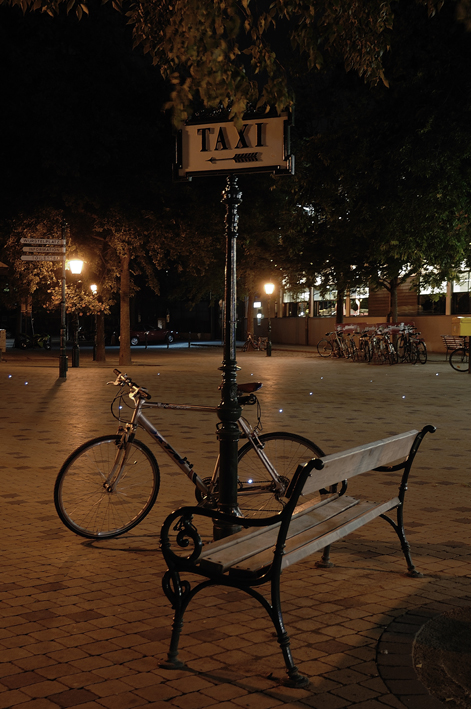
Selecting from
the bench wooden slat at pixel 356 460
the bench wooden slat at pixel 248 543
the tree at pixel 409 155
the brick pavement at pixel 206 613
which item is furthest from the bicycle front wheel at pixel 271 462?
the tree at pixel 409 155

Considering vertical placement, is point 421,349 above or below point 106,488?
above

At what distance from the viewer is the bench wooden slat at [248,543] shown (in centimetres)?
394

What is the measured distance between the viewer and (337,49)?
6266 mm

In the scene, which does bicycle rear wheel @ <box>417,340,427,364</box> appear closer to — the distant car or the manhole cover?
the distant car

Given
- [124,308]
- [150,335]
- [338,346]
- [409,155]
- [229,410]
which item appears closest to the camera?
[229,410]

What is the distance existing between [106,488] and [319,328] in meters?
45.7

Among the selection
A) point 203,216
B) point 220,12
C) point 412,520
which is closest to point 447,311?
point 203,216

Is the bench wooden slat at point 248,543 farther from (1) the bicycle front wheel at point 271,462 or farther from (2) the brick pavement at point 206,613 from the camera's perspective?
(1) the bicycle front wheel at point 271,462

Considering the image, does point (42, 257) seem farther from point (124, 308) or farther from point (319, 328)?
point (319, 328)

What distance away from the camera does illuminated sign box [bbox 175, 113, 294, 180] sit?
5.49m

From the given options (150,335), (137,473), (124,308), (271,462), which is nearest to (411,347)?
(124,308)

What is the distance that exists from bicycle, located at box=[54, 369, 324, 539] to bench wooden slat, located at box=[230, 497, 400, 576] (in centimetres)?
93

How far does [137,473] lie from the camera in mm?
6117

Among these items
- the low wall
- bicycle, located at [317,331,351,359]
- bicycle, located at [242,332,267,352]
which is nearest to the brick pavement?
bicycle, located at [317,331,351,359]
